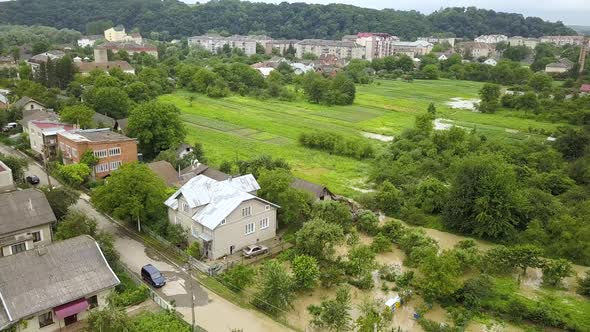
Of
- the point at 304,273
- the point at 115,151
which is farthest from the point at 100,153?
the point at 304,273

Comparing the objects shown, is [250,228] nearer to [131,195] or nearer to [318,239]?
[318,239]

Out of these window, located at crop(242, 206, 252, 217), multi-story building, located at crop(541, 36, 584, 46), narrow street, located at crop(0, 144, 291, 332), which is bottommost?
narrow street, located at crop(0, 144, 291, 332)

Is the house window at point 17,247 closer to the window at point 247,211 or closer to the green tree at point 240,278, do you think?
the green tree at point 240,278

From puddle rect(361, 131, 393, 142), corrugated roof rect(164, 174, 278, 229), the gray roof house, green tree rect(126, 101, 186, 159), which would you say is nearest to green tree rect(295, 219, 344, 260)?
corrugated roof rect(164, 174, 278, 229)

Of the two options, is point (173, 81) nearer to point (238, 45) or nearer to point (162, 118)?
point (162, 118)

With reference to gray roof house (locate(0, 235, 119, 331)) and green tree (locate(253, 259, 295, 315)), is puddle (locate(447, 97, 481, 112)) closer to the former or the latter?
green tree (locate(253, 259, 295, 315))

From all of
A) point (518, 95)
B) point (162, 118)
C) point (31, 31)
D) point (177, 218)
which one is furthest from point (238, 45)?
point (177, 218)
